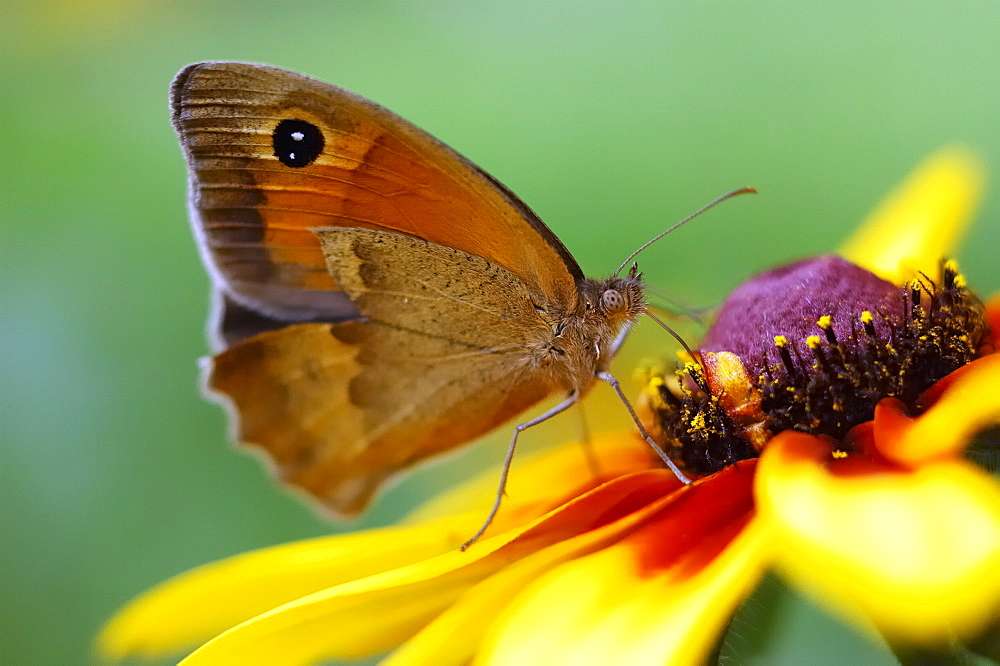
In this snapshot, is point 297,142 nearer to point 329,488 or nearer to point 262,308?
point 262,308

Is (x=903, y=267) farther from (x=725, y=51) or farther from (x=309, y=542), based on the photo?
(x=725, y=51)

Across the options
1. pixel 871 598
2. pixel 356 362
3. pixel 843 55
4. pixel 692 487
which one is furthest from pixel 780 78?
pixel 871 598

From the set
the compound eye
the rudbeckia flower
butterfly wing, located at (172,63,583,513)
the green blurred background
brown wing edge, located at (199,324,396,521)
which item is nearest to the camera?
the rudbeckia flower

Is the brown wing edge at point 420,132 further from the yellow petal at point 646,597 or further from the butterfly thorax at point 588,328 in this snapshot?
the yellow petal at point 646,597

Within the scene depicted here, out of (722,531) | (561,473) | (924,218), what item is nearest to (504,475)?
(561,473)

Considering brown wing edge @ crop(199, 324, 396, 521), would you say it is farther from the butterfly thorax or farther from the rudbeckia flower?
the butterfly thorax

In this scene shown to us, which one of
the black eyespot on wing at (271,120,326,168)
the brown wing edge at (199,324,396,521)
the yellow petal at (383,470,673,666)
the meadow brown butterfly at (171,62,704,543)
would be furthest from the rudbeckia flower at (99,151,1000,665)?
the black eyespot on wing at (271,120,326,168)
